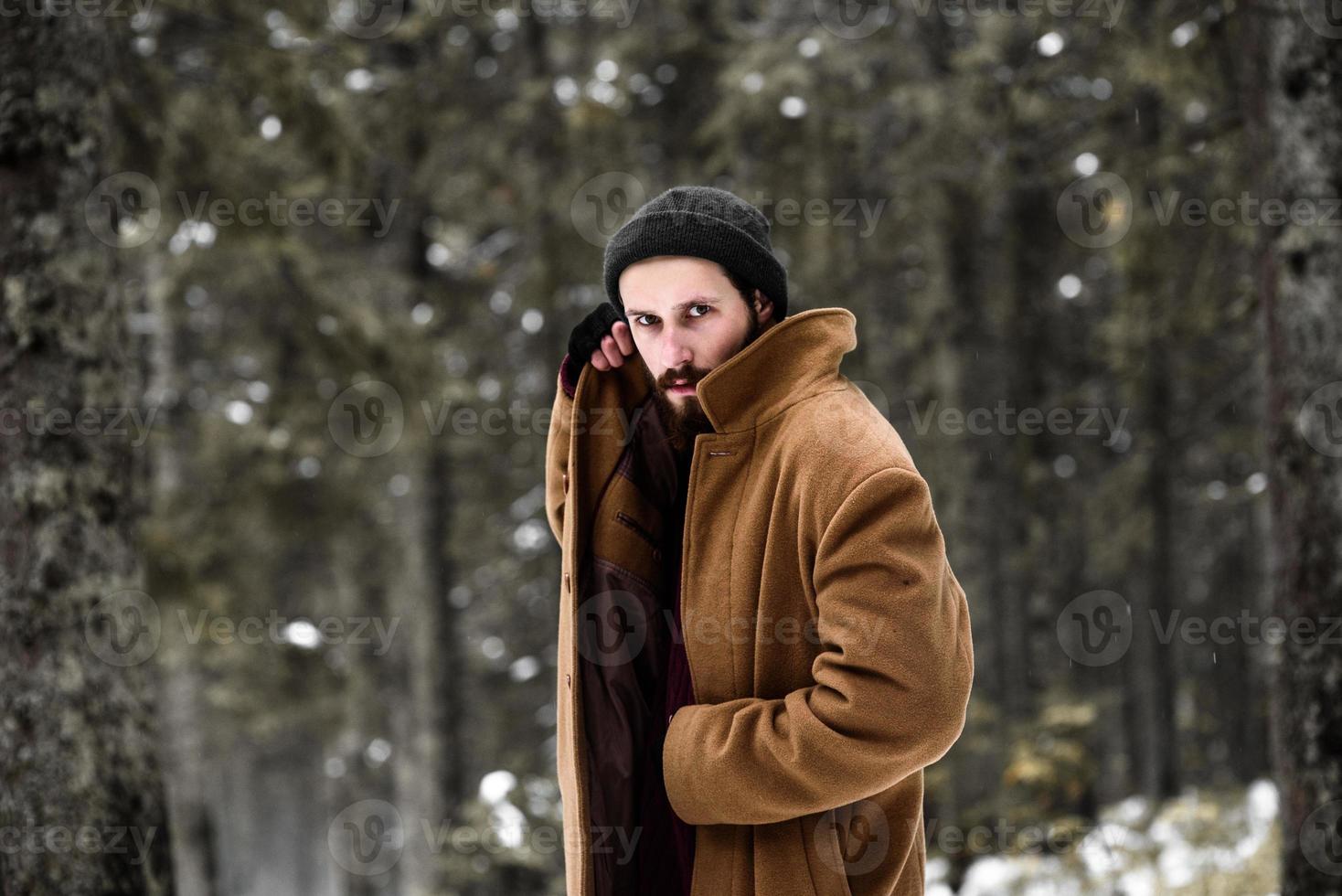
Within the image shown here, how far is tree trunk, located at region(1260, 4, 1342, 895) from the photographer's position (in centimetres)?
456

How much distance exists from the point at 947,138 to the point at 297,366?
6.14m

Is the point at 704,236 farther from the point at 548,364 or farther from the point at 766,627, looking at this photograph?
the point at 548,364

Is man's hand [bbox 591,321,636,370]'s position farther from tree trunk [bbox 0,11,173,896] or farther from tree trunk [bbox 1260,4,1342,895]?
tree trunk [bbox 1260,4,1342,895]

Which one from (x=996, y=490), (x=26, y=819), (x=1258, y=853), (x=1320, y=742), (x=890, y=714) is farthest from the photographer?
(x=996, y=490)

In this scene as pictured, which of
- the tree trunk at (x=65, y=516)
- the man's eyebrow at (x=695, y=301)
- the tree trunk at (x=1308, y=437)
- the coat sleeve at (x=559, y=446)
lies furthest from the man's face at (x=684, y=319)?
the tree trunk at (x=1308, y=437)

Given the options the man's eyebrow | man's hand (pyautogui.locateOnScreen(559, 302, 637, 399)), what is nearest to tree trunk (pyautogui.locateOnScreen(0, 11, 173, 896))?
man's hand (pyautogui.locateOnScreen(559, 302, 637, 399))

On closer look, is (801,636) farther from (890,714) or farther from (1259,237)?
(1259,237)

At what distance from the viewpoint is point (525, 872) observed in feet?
26.6

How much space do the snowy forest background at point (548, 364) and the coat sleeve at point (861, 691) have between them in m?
2.97

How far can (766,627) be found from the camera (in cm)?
224

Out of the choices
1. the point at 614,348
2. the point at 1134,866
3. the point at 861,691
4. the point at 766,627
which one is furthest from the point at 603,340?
the point at 1134,866

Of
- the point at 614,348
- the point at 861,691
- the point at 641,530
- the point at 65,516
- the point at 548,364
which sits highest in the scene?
the point at 548,364

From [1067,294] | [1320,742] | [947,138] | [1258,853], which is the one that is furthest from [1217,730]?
[1320,742]

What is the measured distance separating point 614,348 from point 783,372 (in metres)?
0.43
